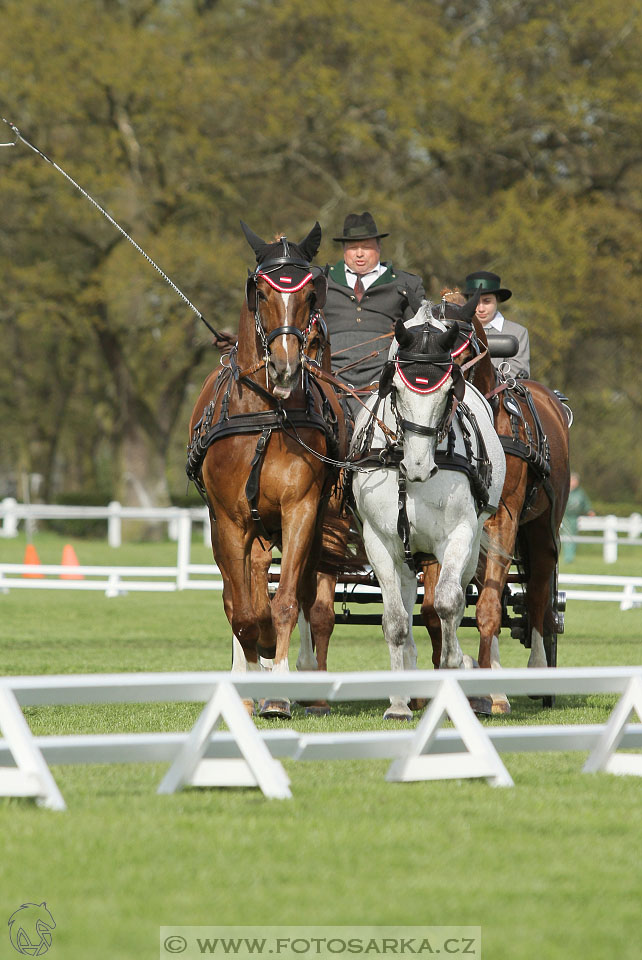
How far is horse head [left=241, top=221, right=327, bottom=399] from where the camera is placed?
7.97 meters

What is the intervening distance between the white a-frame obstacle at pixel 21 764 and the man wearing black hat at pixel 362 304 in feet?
16.6

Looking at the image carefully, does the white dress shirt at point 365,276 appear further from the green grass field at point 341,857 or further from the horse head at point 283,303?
the green grass field at point 341,857

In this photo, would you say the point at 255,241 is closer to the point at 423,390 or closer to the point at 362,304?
the point at 423,390

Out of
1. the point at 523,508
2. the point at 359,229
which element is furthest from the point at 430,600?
the point at 359,229

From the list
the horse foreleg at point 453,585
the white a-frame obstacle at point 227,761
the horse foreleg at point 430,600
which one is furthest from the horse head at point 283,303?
the white a-frame obstacle at point 227,761

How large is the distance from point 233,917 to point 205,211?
106 ft

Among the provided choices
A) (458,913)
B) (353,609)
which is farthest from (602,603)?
(458,913)

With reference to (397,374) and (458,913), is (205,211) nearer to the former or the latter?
(397,374)

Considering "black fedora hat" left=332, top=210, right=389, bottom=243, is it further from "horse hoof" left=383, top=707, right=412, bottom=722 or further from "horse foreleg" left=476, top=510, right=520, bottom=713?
"horse hoof" left=383, top=707, right=412, bottom=722

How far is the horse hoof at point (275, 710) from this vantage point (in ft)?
27.4

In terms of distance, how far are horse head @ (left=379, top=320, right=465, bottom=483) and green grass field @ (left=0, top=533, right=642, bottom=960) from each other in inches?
65.8

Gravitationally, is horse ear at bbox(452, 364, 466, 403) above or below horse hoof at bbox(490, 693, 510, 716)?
above

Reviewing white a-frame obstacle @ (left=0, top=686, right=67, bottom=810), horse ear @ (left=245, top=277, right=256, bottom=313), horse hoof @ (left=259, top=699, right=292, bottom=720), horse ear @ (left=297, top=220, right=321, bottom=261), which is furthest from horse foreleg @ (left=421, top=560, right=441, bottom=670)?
white a-frame obstacle @ (left=0, top=686, right=67, bottom=810)

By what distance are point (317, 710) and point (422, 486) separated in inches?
67.2
